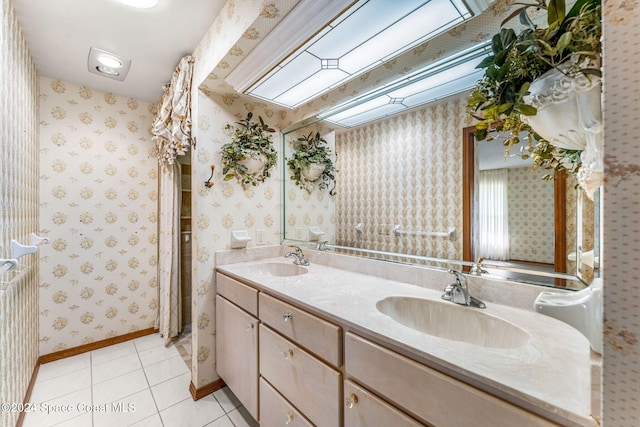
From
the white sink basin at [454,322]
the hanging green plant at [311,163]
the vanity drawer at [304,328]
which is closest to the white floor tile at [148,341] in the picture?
the vanity drawer at [304,328]

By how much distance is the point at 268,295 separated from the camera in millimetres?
1241

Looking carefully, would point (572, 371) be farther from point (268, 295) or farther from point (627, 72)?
point (268, 295)

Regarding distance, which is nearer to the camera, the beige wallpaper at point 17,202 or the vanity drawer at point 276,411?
the vanity drawer at point 276,411

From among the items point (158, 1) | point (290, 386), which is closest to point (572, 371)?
point (290, 386)

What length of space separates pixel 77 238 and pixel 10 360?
1207 mm

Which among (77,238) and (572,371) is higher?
(77,238)

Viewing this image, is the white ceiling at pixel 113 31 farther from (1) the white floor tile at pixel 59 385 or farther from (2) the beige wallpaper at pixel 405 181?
(1) the white floor tile at pixel 59 385

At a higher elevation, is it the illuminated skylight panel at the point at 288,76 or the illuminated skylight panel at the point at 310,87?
the illuminated skylight panel at the point at 288,76

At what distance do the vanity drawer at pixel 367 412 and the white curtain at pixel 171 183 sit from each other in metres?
1.75

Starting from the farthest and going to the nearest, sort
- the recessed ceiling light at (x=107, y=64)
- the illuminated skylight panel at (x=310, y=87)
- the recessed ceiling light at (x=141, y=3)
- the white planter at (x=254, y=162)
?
the white planter at (x=254, y=162)
the recessed ceiling light at (x=107, y=64)
the illuminated skylight panel at (x=310, y=87)
the recessed ceiling light at (x=141, y=3)

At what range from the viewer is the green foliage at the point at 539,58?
52 centimetres

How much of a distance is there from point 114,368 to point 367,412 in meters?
2.27

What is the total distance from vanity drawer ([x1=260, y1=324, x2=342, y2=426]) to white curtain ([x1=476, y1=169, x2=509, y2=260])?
0.79 m

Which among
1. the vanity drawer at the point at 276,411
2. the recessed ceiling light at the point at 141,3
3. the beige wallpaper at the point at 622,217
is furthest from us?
the recessed ceiling light at the point at 141,3
